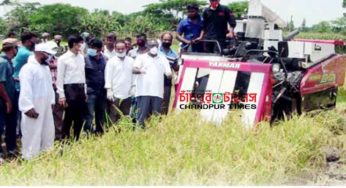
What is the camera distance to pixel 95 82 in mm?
7043

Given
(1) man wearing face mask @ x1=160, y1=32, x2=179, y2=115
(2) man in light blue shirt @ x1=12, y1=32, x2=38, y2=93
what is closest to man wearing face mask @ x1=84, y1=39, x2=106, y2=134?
(2) man in light blue shirt @ x1=12, y1=32, x2=38, y2=93

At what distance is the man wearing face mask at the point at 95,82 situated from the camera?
22.9 ft

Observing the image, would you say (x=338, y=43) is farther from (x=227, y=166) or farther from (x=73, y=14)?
(x=73, y=14)

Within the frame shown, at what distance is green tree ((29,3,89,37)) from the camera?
6462 cm

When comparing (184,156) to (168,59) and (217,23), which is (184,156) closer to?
(168,59)

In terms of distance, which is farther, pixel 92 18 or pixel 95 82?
pixel 92 18

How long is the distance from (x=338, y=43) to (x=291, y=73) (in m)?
4.30

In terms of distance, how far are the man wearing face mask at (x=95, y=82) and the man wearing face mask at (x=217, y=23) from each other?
1.77m

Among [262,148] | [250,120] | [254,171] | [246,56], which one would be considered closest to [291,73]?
[246,56]

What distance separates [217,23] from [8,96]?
3274 mm

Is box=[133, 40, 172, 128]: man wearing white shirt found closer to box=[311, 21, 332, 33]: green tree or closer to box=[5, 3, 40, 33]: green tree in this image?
box=[5, 3, 40, 33]: green tree

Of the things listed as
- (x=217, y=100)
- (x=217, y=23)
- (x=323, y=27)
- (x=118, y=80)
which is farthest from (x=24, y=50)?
(x=323, y=27)

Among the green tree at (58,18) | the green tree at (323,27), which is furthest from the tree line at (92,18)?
the green tree at (323,27)

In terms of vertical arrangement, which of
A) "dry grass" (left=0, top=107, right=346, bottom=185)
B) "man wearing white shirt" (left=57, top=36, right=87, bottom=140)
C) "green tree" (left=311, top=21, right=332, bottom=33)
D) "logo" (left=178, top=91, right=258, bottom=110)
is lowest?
"green tree" (left=311, top=21, right=332, bottom=33)
